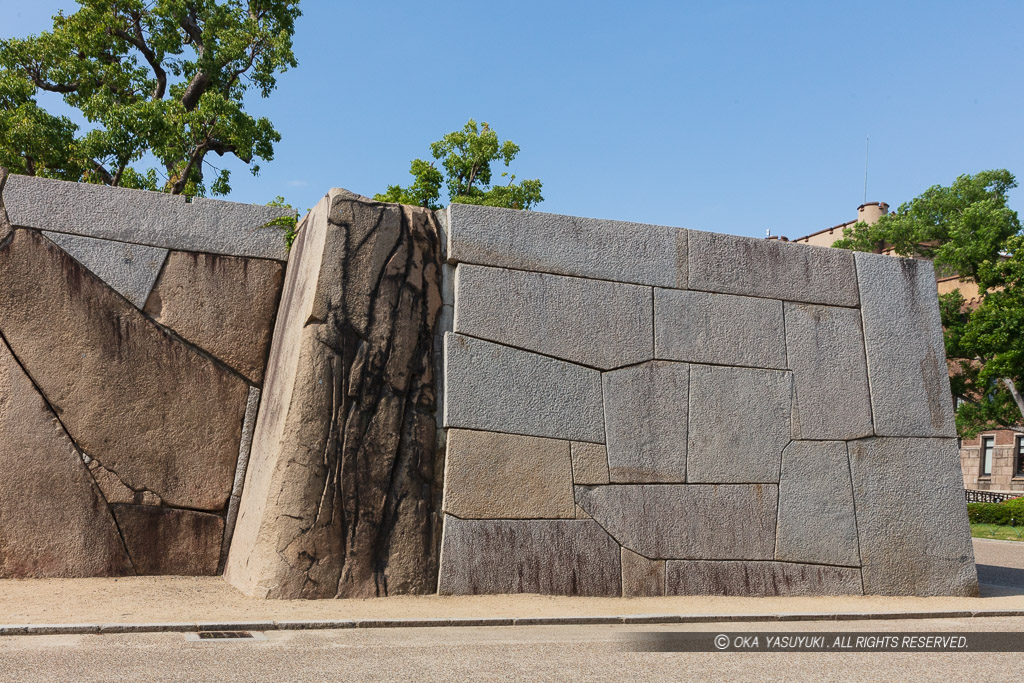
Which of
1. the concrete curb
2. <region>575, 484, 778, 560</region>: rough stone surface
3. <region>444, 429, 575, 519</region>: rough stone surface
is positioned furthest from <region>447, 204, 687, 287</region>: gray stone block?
the concrete curb

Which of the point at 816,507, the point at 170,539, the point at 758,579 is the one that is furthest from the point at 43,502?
the point at 816,507

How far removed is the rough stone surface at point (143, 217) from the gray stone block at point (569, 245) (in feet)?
6.53

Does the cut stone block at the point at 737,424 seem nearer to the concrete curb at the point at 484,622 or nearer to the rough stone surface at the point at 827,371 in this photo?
the rough stone surface at the point at 827,371

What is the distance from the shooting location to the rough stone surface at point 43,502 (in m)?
7.11

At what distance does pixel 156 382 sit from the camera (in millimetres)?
7688

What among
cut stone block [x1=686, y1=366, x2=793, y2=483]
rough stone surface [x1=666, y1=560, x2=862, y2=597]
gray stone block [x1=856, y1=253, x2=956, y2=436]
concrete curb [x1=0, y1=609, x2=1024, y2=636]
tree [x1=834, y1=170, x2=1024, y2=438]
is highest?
tree [x1=834, y1=170, x2=1024, y2=438]

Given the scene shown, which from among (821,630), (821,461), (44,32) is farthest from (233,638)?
(44,32)

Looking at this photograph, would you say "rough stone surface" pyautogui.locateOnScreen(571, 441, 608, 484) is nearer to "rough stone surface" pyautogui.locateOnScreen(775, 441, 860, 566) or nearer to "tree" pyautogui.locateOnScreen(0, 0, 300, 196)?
"rough stone surface" pyautogui.locateOnScreen(775, 441, 860, 566)

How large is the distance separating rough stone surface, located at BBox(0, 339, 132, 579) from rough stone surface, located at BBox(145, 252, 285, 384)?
1.27 metres

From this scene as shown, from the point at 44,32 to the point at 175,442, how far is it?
47.4 feet

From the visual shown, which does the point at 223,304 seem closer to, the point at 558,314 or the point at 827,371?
Answer: the point at 558,314

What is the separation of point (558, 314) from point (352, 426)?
2119mm

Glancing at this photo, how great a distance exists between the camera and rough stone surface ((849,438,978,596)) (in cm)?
833

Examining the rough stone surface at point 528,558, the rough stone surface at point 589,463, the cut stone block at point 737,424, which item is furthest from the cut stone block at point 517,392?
the cut stone block at point 737,424
